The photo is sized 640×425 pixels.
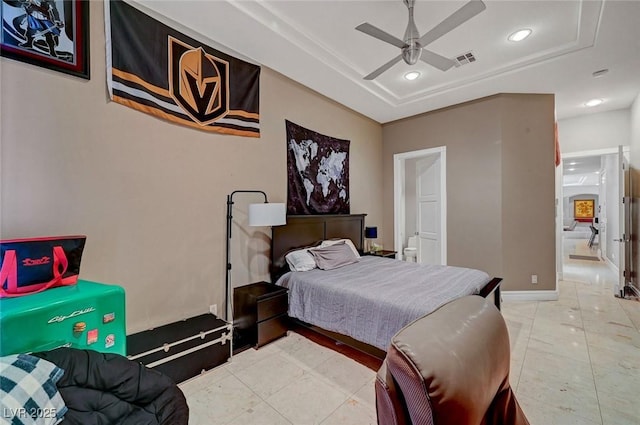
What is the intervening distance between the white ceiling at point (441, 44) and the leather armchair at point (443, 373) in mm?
2605

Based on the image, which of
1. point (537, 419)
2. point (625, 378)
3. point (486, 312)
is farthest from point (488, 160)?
point (486, 312)

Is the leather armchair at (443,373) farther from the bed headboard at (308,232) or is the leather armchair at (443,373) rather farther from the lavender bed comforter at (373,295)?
the bed headboard at (308,232)

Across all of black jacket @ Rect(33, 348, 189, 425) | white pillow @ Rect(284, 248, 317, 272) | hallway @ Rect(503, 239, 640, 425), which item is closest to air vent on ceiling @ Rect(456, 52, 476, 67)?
white pillow @ Rect(284, 248, 317, 272)

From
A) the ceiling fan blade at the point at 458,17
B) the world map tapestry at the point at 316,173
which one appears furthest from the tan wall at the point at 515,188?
the ceiling fan blade at the point at 458,17

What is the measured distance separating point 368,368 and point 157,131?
8.84 feet

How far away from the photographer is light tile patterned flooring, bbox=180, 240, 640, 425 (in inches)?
70.6

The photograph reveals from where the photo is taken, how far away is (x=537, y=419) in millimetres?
1750

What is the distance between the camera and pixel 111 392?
1.16 meters

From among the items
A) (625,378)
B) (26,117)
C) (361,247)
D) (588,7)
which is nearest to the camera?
(26,117)

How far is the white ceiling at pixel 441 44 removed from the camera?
7.74ft

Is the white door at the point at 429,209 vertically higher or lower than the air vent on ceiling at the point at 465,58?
lower

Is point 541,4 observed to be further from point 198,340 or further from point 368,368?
point 198,340

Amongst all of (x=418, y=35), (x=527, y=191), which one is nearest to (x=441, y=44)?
(x=418, y=35)

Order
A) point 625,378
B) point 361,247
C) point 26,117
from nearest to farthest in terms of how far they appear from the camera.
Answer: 1. point 26,117
2. point 625,378
3. point 361,247
